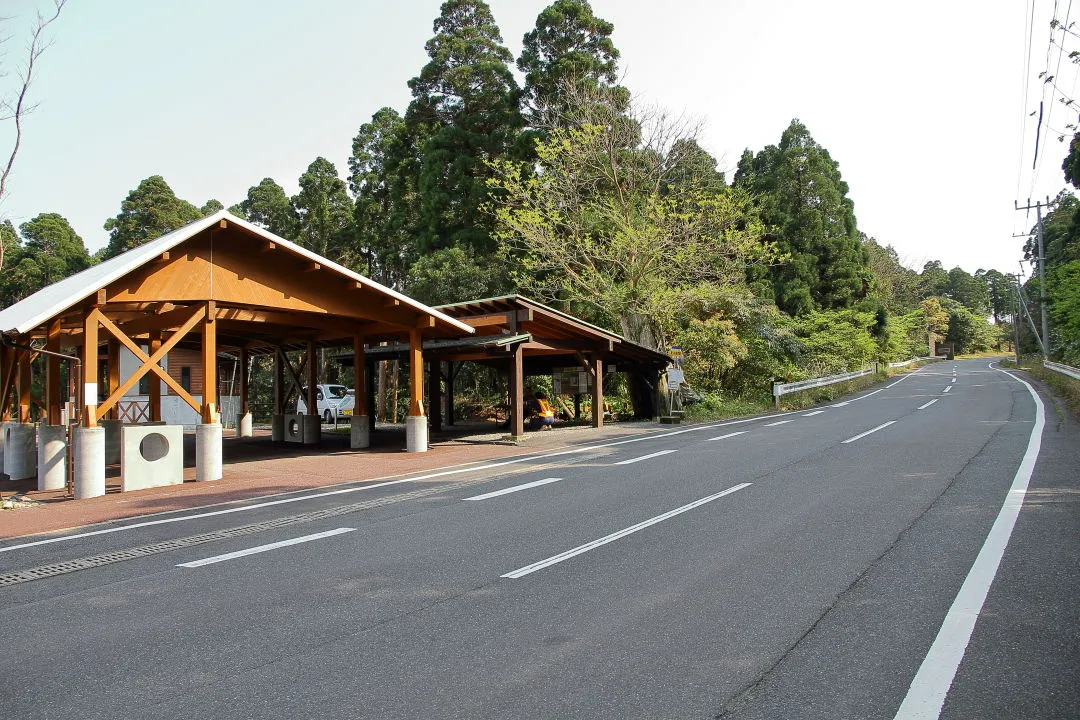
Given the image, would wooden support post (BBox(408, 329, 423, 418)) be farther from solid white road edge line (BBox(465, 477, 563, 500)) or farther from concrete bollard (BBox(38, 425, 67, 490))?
concrete bollard (BBox(38, 425, 67, 490))

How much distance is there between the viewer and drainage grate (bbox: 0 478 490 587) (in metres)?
6.60

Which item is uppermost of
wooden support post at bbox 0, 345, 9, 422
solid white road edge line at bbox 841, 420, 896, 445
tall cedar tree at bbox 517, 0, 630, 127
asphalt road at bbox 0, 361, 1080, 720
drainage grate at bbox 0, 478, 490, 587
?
tall cedar tree at bbox 517, 0, 630, 127

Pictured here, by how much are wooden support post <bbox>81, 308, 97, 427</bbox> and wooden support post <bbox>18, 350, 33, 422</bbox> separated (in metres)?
6.79

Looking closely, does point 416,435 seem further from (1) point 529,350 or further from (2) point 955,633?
(2) point 955,633

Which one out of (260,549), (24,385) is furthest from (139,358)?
(24,385)

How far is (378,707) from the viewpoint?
3.54 metres

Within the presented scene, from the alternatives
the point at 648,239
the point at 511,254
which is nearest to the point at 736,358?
the point at 648,239

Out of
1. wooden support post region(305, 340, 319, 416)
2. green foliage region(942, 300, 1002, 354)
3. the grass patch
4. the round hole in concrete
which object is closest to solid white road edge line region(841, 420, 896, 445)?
the grass patch

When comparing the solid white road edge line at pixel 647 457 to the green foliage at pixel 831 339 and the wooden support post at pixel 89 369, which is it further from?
the green foliage at pixel 831 339

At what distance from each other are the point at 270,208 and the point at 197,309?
30.6 metres

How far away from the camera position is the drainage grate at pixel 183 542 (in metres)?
6.60

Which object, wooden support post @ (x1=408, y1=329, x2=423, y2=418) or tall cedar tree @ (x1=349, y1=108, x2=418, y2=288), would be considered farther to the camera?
tall cedar tree @ (x1=349, y1=108, x2=418, y2=288)

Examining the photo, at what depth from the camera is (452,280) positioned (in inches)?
1203

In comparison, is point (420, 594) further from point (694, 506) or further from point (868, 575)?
point (694, 506)
